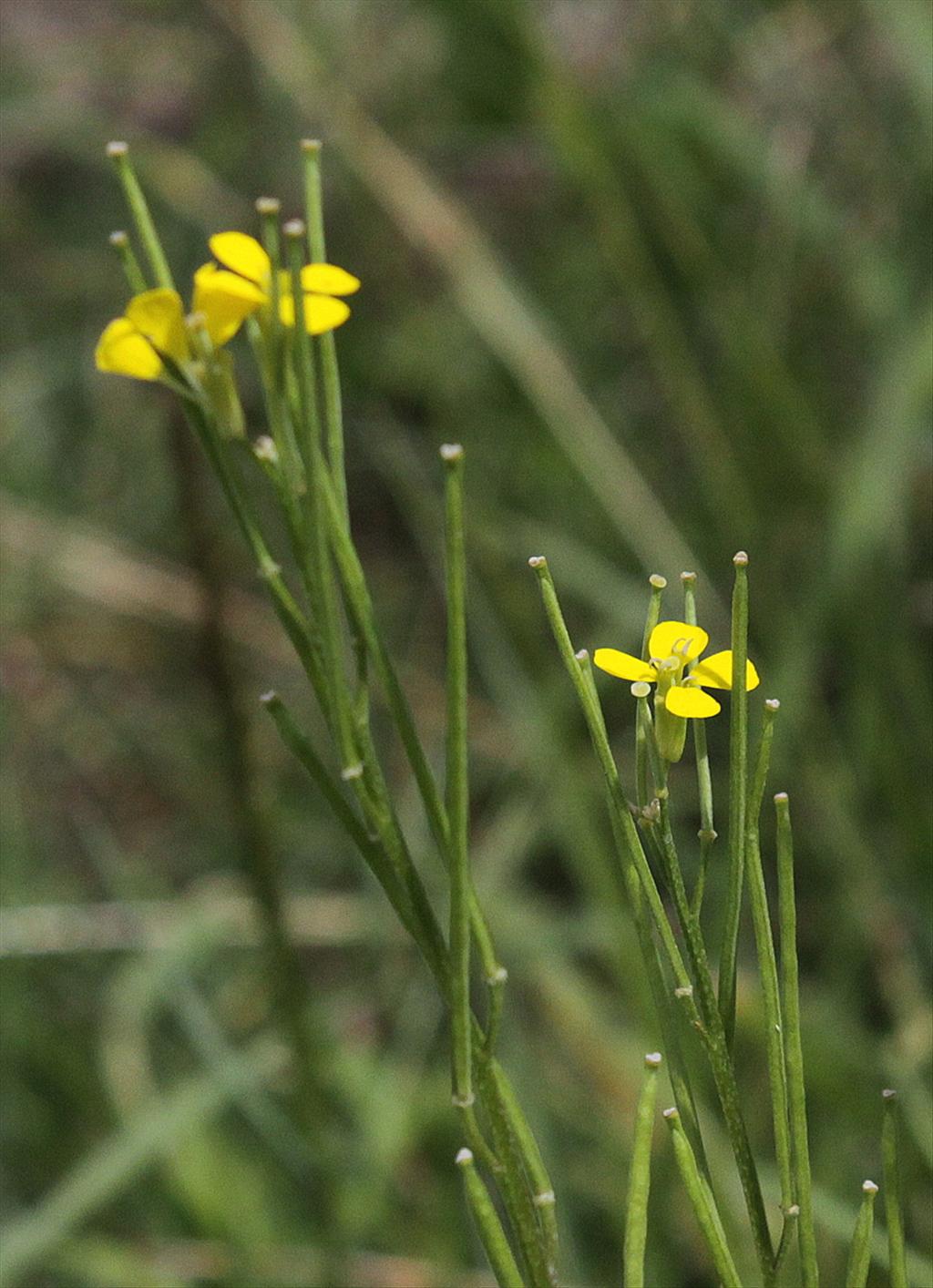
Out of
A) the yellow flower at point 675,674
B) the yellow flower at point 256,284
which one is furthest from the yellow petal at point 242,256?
the yellow flower at point 675,674

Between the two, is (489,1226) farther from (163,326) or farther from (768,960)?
(163,326)

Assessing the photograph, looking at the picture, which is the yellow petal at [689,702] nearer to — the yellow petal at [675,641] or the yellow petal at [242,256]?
the yellow petal at [675,641]

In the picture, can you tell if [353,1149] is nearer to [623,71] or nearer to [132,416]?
[132,416]

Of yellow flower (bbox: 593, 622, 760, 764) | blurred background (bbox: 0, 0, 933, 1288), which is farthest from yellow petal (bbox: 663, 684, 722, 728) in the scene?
blurred background (bbox: 0, 0, 933, 1288)

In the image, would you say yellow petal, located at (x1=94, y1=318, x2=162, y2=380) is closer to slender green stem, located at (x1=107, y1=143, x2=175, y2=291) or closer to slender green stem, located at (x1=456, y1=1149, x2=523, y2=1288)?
slender green stem, located at (x1=107, y1=143, x2=175, y2=291)

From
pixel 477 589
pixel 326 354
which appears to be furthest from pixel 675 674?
pixel 477 589

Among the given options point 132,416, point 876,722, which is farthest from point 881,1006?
point 132,416
